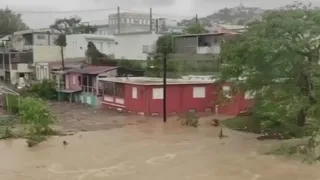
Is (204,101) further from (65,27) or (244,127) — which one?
(65,27)

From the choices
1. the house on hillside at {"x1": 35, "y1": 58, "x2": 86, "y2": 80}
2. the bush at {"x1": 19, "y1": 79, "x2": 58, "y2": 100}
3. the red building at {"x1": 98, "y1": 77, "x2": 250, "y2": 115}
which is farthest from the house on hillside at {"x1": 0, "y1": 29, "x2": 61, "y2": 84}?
the red building at {"x1": 98, "y1": 77, "x2": 250, "y2": 115}

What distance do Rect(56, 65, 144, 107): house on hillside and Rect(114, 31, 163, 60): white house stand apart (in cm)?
764

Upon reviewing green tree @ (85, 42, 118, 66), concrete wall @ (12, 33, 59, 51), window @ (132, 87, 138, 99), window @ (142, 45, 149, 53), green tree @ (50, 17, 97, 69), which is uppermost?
green tree @ (50, 17, 97, 69)

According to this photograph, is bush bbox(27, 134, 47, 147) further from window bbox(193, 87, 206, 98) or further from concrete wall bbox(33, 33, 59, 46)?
concrete wall bbox(33, 33, 59, 46)

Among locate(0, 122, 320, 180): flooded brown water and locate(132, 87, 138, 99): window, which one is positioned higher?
locate(132, 87, 138, 99): window

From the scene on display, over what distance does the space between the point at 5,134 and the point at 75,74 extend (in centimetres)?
1586

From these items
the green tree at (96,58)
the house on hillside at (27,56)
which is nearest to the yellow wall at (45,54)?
the house on hillside at (27,56)

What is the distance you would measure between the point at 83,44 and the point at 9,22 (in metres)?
23.1

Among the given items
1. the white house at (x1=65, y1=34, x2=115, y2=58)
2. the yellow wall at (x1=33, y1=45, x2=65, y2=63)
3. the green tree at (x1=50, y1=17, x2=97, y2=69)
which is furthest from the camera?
the green tree at (x1=50, y1=17, x2=97, y2=69)

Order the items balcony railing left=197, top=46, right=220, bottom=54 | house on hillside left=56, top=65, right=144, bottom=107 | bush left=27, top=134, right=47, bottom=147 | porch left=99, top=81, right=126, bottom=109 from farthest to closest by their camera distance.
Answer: balcony railing left=197, top=46, right=220, bottom=54, house on hillside left=56, top=65, right=144, bottom=107, porch left=99, top=81, right=126, bottom=109, bush left=27, top=134, right=47, bottom=147

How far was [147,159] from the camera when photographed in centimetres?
1733

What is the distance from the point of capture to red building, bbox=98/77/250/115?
28.9 metres

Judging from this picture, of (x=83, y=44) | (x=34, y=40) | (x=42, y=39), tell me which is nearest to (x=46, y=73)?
(x=83, y=44)

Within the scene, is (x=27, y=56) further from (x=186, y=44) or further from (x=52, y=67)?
(x=186, y=44)
